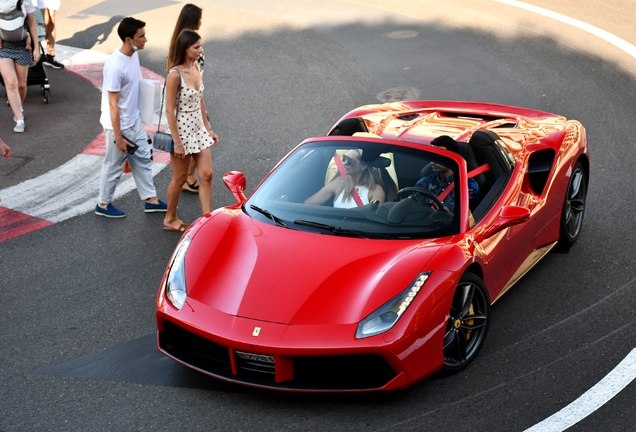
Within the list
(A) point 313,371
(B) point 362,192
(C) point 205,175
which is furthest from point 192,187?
(A) point 313,371

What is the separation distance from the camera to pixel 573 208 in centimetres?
754

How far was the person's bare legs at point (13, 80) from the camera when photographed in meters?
10.4

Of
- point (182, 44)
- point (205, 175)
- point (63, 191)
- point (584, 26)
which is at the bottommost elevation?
point (63, 191)

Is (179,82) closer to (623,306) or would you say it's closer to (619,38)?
(623,306)

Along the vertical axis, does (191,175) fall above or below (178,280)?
below

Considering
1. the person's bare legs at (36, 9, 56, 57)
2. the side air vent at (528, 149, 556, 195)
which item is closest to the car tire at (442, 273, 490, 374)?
the side air vent at (528, 149, 556, 195)

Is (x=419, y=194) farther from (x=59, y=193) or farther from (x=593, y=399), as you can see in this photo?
(x=59, y=193)

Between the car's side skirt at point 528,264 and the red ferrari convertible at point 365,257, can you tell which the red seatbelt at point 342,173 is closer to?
the red ferrari convertible at point 365,257

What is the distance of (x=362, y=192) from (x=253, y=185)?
3.12m

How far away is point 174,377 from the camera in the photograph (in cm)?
560

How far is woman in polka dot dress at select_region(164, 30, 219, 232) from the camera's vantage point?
7.62 meters

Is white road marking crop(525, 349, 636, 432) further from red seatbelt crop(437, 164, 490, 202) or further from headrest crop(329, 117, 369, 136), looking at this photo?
headrest crop(329, 117, 369, 136)

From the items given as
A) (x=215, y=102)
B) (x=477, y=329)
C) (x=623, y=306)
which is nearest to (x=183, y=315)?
(x=477, y=329)

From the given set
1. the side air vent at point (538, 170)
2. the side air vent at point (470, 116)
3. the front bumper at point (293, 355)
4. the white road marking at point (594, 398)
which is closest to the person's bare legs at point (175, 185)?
the side air vent at point (470, 116)
